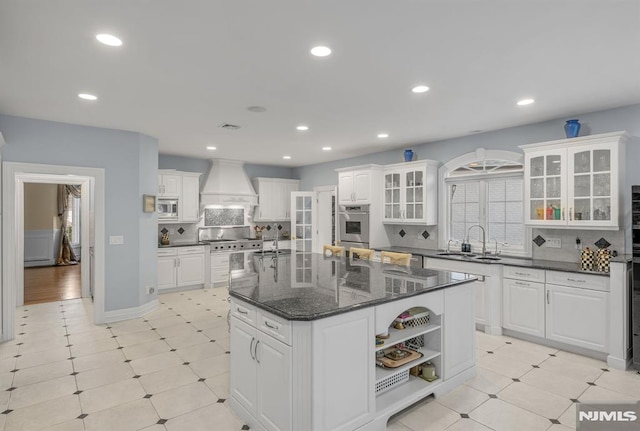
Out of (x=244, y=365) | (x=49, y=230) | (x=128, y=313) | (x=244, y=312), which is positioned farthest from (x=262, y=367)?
(x=49, y=230)

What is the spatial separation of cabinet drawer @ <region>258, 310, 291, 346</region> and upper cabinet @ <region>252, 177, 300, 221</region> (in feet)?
Result: 19.7

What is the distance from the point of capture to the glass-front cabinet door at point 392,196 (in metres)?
6.03

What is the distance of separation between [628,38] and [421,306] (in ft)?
7.63

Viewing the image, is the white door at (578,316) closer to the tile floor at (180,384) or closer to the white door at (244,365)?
the tile floor at (180,384)

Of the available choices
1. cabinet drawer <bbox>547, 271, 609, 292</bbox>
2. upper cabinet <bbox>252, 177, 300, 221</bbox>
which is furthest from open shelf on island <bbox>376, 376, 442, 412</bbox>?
upper cabinet <bbox>252, 177, 300, 221</bbox>

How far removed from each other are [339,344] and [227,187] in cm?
595

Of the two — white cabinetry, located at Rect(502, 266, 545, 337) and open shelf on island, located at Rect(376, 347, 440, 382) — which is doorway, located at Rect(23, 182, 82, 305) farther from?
white cabinetry, located at Rect(502, 266, 545, 337)

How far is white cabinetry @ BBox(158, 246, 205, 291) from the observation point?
6445 mm

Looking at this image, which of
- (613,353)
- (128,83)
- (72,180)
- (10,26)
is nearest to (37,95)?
(128,83)

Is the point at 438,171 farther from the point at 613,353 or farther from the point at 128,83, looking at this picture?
the point at 128,83

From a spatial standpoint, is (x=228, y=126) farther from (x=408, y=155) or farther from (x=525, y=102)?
(x=525, y=102)

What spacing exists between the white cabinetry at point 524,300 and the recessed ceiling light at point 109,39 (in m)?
4.45

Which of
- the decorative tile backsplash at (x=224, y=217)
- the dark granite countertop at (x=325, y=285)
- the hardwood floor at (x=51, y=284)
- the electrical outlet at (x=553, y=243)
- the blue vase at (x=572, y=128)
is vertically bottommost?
the hardwood floor at (x=51, y=284)

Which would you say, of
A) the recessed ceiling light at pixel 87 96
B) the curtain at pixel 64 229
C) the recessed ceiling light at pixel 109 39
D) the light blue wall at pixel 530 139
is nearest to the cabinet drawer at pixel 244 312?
the recessed ceiling light at pixel 109 39
